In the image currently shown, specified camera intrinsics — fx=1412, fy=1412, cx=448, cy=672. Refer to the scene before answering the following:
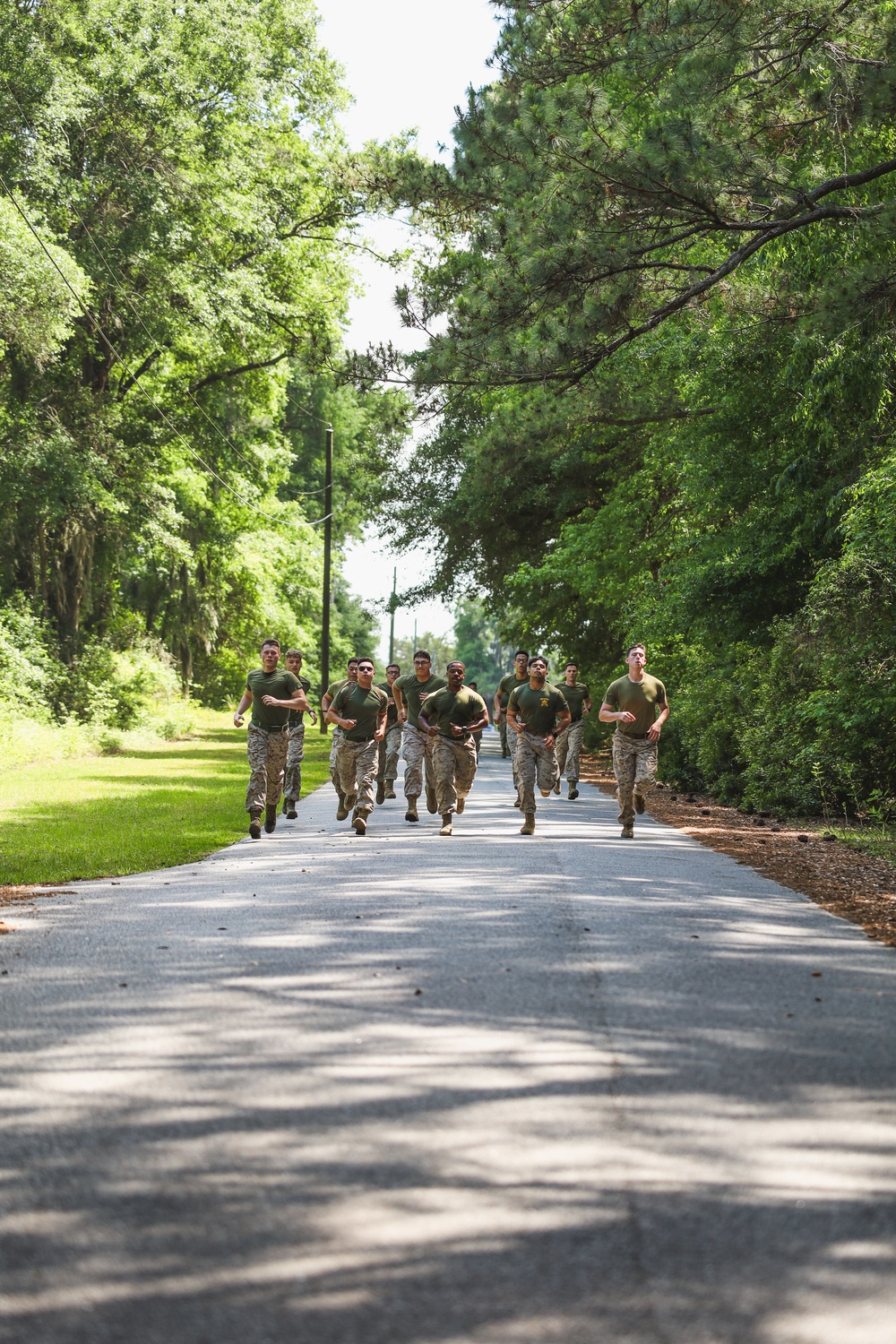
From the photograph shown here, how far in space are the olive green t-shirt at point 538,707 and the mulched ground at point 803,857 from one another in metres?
2.13

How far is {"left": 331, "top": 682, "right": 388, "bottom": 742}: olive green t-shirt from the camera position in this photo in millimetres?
16578

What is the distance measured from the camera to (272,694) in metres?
15.4

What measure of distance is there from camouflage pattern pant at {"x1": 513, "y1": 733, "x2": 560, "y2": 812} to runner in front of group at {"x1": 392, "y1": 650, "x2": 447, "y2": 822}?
142 centimetres

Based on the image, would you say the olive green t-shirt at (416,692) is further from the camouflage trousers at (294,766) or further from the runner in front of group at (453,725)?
the runner in front of group at (453,725)

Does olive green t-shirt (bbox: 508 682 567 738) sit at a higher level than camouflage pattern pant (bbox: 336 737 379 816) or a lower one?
higher

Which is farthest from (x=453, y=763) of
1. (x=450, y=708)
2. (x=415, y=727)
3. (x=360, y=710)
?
(x=415, y=727)

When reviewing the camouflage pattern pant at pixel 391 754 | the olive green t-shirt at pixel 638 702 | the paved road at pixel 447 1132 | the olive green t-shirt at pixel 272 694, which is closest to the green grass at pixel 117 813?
the olive green t-shirt at pixel 272 694

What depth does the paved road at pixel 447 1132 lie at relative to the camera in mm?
3621

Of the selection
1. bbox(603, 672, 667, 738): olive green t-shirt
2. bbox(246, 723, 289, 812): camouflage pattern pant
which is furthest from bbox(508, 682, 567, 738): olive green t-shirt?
bbox(246, 723, 289, 812): camouflage pattern pant

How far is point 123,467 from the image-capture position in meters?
34.6

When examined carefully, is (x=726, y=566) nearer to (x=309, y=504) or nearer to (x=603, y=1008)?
(x=603, y=1008)

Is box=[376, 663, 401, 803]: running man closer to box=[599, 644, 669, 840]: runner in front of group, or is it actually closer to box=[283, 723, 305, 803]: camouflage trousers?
box=[283, 723, 305, 803]: camouflage trousers

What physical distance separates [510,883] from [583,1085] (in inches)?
225

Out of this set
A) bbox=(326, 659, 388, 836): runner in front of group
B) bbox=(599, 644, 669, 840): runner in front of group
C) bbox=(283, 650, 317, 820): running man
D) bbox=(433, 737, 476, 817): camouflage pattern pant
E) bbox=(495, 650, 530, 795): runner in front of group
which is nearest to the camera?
bbox=(599, 644, 669, 840): runner in front of group
